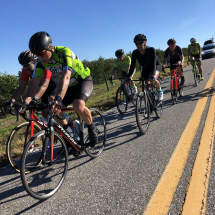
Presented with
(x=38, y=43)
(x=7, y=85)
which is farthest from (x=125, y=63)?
(x=7, y=85)

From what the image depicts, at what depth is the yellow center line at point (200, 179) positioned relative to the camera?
5.42 feet

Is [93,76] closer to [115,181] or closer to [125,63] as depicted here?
[125,63]

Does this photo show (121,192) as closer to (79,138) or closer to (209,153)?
(79,138)

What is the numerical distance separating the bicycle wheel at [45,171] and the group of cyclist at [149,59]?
273 cm

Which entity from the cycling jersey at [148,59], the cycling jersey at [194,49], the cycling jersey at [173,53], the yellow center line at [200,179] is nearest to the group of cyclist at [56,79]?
the cycling jersey at [148,59]

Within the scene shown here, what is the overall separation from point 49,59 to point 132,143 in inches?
87.8

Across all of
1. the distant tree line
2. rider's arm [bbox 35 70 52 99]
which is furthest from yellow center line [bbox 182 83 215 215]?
the distant tree line

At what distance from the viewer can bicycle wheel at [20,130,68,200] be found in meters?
2.17

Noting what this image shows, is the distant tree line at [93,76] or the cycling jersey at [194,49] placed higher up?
the distant tree line at [93,76]

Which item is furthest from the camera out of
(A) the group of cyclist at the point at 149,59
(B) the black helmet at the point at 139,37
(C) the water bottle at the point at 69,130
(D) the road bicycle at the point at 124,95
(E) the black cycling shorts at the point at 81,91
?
(D) the road bicycle at the point at 124,95

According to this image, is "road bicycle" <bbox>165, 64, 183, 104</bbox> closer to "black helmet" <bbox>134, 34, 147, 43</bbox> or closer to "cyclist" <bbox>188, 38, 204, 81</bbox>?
"black helmet" <bbox>134, 34, 147, 43</bbox>

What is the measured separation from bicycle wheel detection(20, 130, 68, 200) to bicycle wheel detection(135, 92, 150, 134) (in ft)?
6.09

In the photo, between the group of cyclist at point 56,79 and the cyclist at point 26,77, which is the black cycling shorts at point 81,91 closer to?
the group of cyclist at point 56,79

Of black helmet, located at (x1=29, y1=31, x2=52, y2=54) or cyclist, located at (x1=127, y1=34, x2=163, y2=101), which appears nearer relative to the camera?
black helmet, located at (x1=29, y1=31, x2=52, y2=54)
